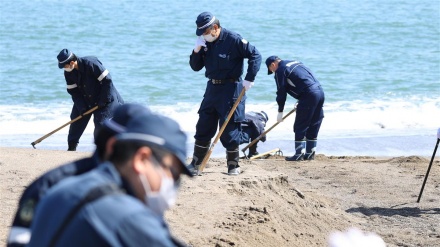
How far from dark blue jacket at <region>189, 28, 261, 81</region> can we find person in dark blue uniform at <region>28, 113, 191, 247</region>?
7213 mm

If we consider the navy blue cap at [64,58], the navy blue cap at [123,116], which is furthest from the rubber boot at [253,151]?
the navy blue cap at [123,116]

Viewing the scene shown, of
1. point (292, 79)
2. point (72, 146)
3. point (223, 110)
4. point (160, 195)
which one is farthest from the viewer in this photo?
point (292, 79)

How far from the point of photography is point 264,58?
26.2 meters

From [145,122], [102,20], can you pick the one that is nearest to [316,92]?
[145,122]

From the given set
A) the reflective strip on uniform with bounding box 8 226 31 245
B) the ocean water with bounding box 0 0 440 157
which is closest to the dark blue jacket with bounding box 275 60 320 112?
the ocean water with bounding box 0 0 440 157

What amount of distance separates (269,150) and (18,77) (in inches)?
408

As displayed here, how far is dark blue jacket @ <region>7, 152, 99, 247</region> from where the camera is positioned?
3.40m

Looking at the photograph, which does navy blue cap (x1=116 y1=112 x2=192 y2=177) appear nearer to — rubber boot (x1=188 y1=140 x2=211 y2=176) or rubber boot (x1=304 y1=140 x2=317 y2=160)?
rubber boot (x1=188 y1=140 x2=211 y2=176)

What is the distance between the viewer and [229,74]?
1009 cm

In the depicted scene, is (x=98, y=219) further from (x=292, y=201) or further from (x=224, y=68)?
(x=224, y=68)

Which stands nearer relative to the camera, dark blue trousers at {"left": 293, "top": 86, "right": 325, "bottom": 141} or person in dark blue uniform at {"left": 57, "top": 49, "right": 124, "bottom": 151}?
person in dark blue uniform at {"left": 57, "top": 49, "right": 124, "bottom": 151}

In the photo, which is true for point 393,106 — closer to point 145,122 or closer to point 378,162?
point 378,162

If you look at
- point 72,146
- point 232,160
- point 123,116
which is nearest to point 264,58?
point 72,146

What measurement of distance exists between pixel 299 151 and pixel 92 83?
351 cm
